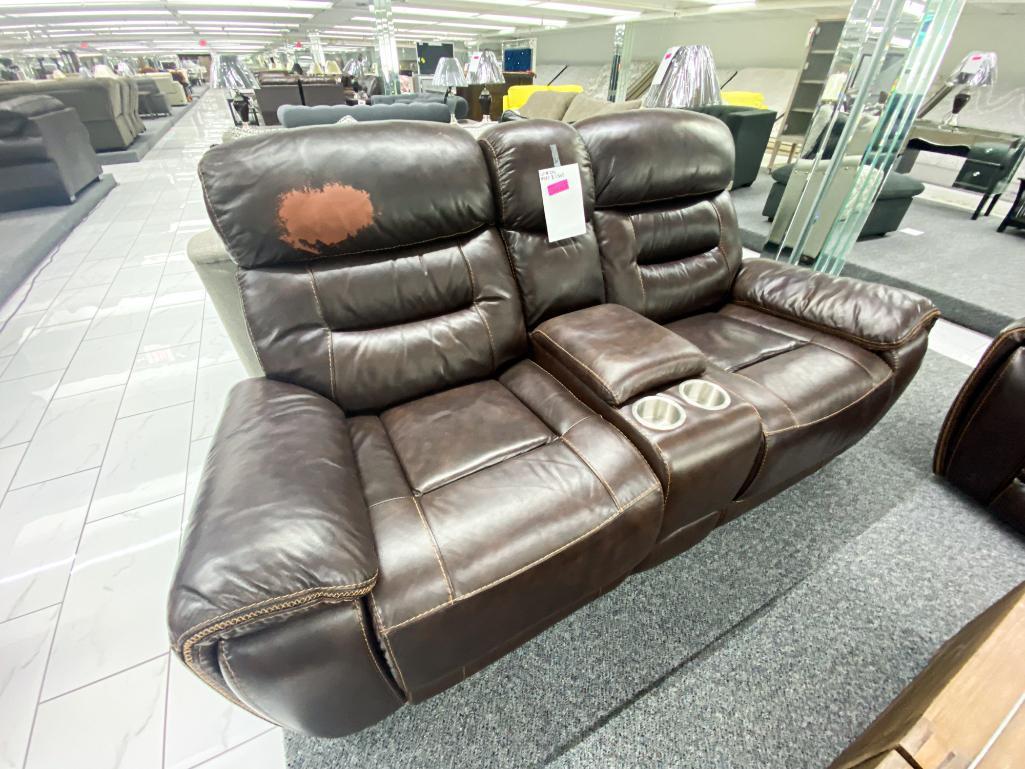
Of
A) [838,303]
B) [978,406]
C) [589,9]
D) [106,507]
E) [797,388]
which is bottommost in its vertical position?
[106,507]

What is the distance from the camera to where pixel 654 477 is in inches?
38.1

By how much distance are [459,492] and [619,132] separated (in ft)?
4.22

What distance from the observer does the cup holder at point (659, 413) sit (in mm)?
1023

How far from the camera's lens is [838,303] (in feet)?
4.75

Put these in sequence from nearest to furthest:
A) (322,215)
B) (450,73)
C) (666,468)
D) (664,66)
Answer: (666,468)
(322,215)
(664,66)
(450,73)

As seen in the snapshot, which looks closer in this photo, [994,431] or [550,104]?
[994,431]

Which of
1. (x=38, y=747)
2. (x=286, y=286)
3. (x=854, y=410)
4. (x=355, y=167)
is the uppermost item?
(x=355, y=167)

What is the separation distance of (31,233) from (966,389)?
559 cm

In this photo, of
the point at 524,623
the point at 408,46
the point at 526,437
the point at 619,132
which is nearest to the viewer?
the point at 524,623

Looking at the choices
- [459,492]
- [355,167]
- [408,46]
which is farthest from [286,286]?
[408,46]

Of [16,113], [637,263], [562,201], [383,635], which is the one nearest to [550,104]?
[16,113]

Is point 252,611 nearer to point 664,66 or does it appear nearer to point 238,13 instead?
point 664,66

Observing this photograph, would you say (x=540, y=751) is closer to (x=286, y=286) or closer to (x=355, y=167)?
(x=286, y=286)

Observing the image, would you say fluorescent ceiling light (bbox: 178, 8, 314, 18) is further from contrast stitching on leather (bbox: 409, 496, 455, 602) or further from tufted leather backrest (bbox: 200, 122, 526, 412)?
contrast stitching on leather (bbox: 409, 496, 455, 602)
